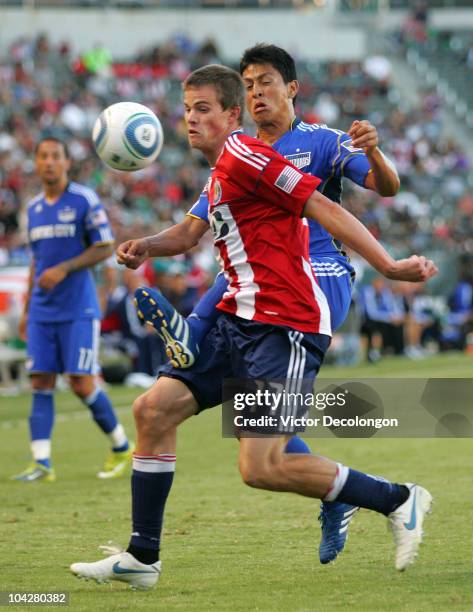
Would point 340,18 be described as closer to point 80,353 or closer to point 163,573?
point 80,353

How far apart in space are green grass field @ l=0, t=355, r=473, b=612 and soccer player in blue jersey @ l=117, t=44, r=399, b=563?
0.48m

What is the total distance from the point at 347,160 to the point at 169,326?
1.43 m

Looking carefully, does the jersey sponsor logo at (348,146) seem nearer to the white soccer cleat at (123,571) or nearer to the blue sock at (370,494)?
the blue sock at (370,494)

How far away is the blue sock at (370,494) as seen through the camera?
237 inches

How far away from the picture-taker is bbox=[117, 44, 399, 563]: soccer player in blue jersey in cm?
620

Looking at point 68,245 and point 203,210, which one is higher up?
point 203,210

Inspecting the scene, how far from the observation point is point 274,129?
→ 23.4ft

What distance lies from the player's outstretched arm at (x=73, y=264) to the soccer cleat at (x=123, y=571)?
4.52 meters

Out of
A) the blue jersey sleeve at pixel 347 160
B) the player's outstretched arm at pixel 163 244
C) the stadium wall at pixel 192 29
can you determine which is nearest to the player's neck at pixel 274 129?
the blue jersey sleeve at pixel 347 160

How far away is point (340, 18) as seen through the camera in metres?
43.6

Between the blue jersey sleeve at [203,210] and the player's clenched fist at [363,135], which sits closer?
the player's clenched fist at [363,135]

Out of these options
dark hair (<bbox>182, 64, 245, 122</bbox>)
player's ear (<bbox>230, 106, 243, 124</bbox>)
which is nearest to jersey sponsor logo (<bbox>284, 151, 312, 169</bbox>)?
player's ear (<bbox>230, 106, 243, 124</bbox>)

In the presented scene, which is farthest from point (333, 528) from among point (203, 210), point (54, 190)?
point (54, 190)

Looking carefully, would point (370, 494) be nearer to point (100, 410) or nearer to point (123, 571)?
point (123, 571)
